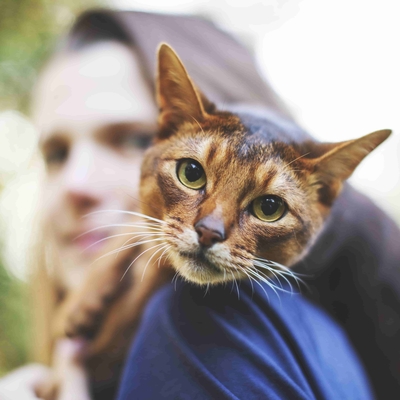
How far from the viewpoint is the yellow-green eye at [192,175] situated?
0.59m

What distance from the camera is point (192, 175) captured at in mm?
599

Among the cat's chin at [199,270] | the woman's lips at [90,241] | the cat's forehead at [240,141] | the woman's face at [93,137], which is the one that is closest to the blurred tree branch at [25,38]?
the woman's face at [93,137]

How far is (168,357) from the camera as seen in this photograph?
0.54 m

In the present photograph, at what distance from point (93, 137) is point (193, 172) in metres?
0.50

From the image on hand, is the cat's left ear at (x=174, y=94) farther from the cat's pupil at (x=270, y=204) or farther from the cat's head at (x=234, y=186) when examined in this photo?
the cat's pupil at (x=270, y=204)

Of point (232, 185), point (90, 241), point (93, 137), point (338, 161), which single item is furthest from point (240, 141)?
point (90, 241)

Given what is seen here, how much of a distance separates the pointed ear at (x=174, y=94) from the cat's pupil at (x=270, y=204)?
199 millimetres

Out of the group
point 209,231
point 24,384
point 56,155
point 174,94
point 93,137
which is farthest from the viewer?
point 56,155

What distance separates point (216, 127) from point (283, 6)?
59 cm

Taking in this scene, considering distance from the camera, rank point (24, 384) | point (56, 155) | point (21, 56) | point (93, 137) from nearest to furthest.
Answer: point (24, 384) < point (93, 137) < point (56, 155) < point (21, 56)

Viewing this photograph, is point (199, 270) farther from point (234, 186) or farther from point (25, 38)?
point (25, 38)

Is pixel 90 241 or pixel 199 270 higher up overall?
pixel 199 270

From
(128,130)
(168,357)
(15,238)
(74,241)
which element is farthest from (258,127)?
(15,238)

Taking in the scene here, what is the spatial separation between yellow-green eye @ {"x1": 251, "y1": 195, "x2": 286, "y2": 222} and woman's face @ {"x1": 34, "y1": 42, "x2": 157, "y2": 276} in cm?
47
